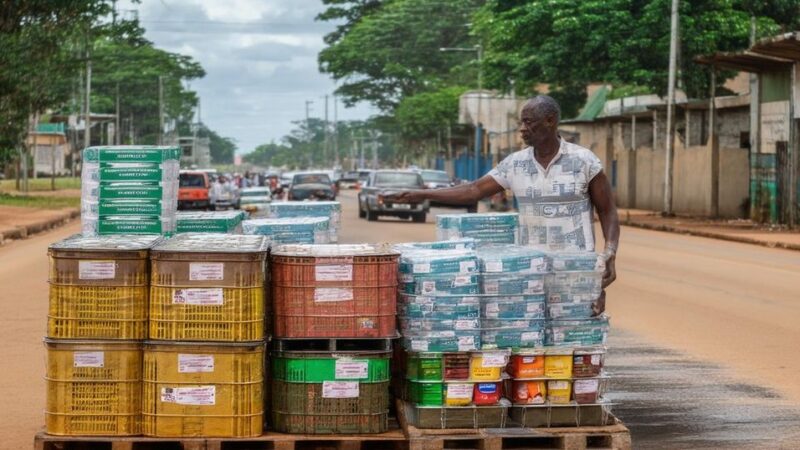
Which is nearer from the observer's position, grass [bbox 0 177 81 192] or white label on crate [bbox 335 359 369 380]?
white label on crate [bbox 335 359 369 380]

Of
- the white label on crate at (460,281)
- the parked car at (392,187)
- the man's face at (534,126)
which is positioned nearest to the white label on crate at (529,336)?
the white label on crate at (460,281)

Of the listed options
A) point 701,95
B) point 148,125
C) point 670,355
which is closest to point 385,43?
point 148,125

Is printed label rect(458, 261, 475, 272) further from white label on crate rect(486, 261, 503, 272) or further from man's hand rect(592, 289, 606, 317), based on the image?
man's hand rect(592, 289, 606, 317)

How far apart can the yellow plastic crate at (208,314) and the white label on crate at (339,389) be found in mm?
470

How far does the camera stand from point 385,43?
298 feet

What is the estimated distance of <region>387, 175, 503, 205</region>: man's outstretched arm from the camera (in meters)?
8.81

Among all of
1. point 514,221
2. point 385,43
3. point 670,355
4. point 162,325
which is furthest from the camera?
point 385,43

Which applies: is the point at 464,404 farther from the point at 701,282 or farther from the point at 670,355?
the point at 701,282

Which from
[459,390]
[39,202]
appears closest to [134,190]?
[459,390]

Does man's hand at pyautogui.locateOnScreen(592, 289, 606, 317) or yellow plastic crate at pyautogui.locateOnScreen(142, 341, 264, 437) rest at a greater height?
man's hand at pyautogui.locateOnScreen(592, 289, 606, 317)

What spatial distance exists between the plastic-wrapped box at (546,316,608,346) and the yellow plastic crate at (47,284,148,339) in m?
2.26

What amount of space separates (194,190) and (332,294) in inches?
Result: 1568

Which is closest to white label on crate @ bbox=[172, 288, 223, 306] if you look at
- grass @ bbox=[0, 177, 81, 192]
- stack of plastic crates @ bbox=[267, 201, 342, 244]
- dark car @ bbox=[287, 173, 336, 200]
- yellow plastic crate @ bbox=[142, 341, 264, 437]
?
yellow plastic crate @ bbox=[142, 341, 264, 437]

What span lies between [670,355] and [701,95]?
35.4 meters
